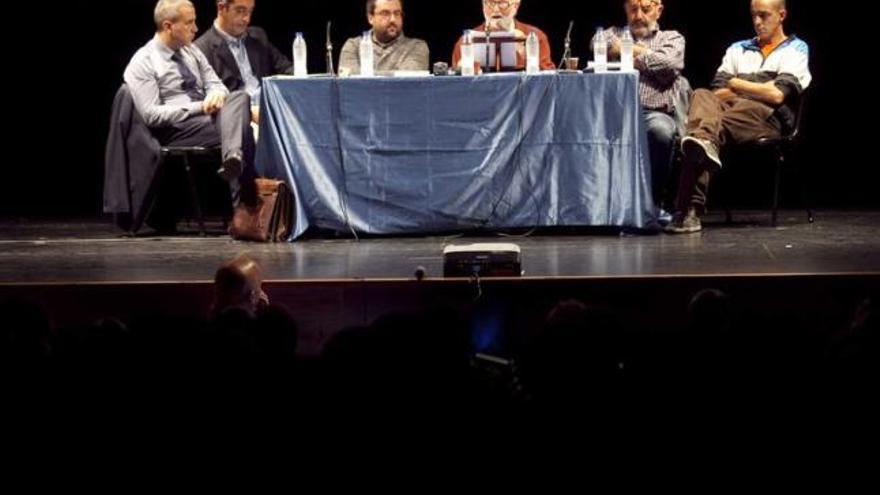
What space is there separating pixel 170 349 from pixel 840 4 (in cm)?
655

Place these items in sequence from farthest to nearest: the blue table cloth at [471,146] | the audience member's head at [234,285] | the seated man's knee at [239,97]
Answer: the seated man's knee at [239,97] → the blue table cloth at [471,146] → the audience member's head at [234,285]

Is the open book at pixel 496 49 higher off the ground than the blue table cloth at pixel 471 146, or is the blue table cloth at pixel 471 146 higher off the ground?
the open book at pixel 496 49

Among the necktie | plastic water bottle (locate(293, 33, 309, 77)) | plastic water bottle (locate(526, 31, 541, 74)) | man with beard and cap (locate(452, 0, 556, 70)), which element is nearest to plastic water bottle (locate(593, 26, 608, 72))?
plastic water bottle (locate(526, 31, 541, 74))

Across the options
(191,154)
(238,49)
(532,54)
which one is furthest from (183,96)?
(532,54)

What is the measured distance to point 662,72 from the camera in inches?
281

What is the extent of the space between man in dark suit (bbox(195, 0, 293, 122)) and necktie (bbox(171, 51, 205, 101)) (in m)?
0.33

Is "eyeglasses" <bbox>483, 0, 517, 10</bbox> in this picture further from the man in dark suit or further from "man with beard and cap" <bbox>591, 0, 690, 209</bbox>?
the man in dark suit

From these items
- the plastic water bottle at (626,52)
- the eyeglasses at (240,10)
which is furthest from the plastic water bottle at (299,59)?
the plastic water bottle at (626,52)

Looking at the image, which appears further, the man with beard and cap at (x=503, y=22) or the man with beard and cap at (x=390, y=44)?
the man with beard and cap at (x=390, y=44)

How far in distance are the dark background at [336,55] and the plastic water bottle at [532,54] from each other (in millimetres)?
1845

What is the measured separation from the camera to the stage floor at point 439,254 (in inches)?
210

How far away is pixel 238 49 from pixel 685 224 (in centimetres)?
254

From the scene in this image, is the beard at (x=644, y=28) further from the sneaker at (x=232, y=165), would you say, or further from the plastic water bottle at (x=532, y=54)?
the sneaker at (x=232, y=165)

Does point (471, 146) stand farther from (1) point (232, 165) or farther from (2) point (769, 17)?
(2) point (769, 17)
